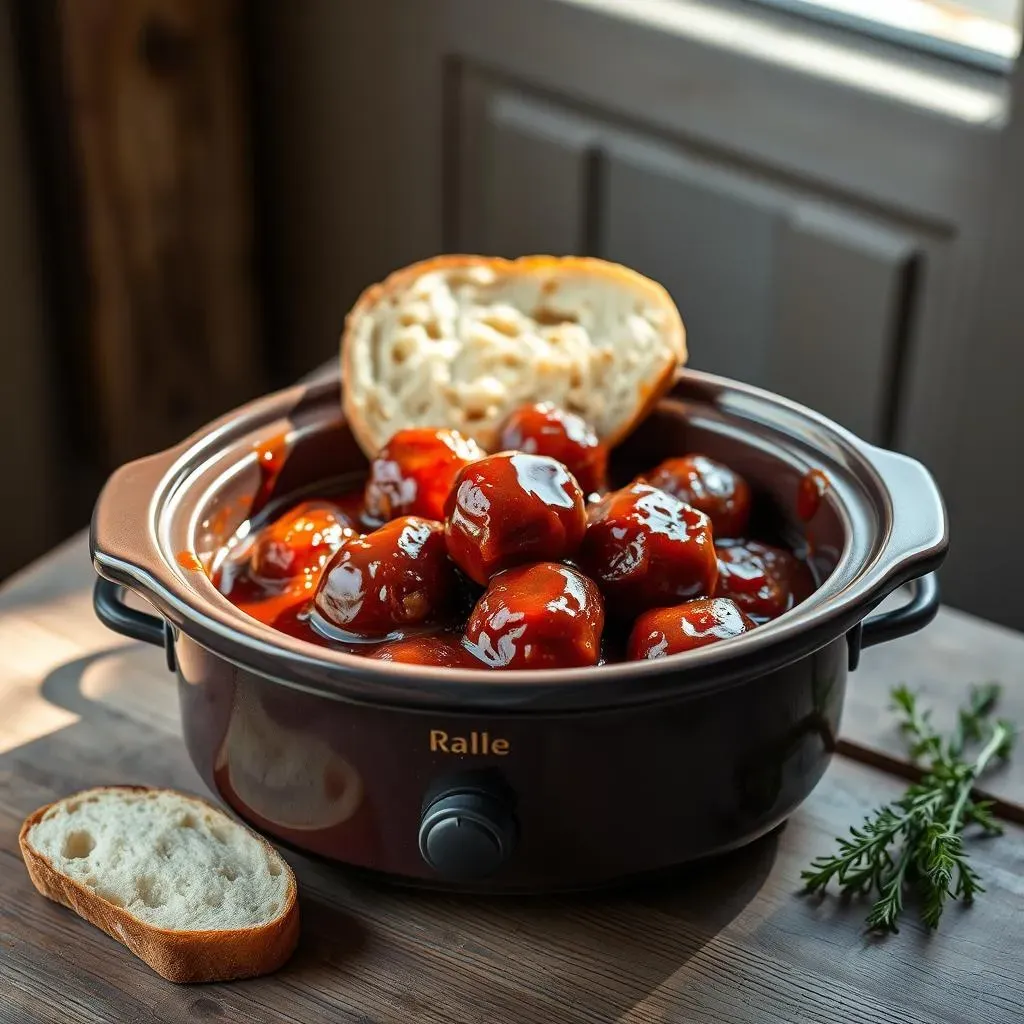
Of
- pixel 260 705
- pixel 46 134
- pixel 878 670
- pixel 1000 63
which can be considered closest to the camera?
pixel 260 705

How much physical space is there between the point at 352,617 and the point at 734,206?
52.1 inches

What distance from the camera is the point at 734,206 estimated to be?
2.27 meters

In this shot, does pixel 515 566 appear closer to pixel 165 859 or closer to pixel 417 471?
pixel 417 471

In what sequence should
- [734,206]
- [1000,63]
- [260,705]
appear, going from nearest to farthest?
[260,705] < [1000,63] < [734,206]

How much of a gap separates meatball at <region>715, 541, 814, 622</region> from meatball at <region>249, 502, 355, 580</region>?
0.32 meters

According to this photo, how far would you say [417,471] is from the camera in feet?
4.17

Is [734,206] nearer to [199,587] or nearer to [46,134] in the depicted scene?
[46,134]

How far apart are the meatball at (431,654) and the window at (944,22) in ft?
4.36

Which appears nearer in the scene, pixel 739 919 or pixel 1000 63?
pixel 739 919

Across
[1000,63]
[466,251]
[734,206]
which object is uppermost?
[1000,63]

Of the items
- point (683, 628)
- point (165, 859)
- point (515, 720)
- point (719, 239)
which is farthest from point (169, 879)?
point (719, 239)

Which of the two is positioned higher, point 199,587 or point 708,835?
point 199,587

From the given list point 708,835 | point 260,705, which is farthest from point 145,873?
point 708,835

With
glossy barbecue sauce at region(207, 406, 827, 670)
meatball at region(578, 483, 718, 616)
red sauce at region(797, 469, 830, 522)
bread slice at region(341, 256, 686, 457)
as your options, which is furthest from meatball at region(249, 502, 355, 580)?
red sauce at region(797, 469, 830, 522)
